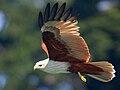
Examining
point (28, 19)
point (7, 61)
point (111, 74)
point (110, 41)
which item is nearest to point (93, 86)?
point (110, 41)

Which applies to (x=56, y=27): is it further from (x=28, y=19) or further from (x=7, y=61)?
(x=28, y=19)

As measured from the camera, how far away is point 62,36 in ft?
29.2

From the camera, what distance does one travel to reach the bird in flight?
879 centimetres

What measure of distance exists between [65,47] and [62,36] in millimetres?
158

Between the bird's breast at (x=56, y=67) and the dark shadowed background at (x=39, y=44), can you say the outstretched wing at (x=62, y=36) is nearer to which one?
the bird's breast at (x=56, y=67)

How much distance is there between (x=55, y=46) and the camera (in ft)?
29.3

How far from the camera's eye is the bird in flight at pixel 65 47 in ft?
28.8

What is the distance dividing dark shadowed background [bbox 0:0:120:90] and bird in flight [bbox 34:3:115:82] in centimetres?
1269

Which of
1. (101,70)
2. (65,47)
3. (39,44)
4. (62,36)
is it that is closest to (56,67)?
(65,47)

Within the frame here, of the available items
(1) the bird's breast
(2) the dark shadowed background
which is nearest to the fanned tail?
(1) the bird's breast

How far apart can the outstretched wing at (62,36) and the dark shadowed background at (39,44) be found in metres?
12.8

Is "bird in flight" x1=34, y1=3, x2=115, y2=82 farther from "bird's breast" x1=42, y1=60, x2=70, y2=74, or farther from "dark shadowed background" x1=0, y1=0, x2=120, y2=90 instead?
"dark shadowed background" x1=0, y1=0, x2=120, y2=90

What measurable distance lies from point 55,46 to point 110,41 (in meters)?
14.6

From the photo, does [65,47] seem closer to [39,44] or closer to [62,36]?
[62,36]
